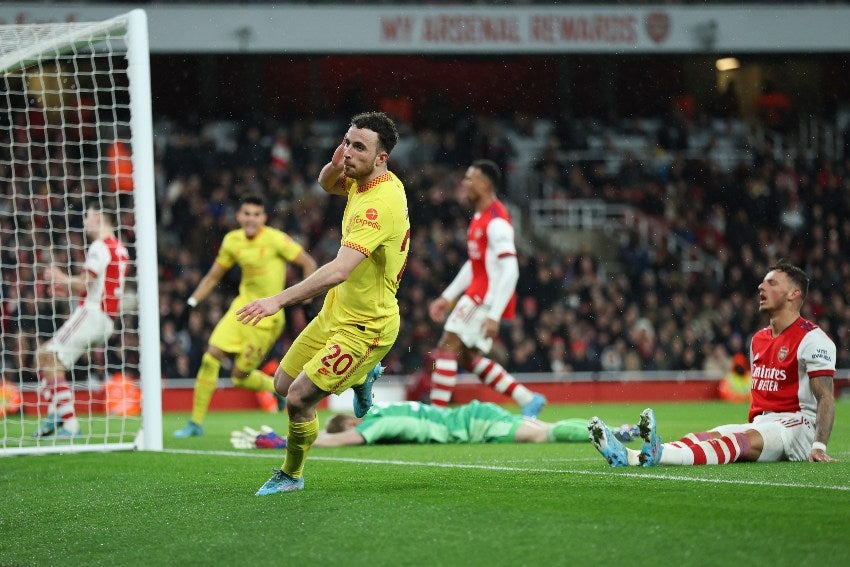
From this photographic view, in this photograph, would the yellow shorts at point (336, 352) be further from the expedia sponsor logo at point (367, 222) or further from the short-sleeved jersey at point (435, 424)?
the short-sleeved jersey at point (435, 424)

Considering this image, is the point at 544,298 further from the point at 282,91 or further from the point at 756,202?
the point at 282,91

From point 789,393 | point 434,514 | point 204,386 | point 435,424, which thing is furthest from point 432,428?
point 434,514

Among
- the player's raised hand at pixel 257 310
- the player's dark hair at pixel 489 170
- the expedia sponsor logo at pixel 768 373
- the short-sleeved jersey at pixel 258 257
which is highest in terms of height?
the player's dark hair at pixel 489 170

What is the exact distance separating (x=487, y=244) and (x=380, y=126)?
5.04m

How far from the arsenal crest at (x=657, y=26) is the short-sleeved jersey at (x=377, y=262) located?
1898 centimetres

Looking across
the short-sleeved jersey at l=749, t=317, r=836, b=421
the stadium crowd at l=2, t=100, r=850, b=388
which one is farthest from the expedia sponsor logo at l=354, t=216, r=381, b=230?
the stadium crowd at l=2, t=100, r=850, b=388

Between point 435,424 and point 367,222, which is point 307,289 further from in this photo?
point 435,424

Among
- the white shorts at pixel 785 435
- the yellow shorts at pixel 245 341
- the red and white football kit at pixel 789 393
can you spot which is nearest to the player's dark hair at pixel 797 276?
the red and white football kit at pixel 789 393

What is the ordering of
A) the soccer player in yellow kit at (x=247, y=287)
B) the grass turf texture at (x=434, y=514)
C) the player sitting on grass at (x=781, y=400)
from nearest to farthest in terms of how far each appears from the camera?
the grass turf texture at (x=434, y=514) → the player sitting on grass at (x=781, y=400) → the soccer player in yellow kit at (x=247, y=287)

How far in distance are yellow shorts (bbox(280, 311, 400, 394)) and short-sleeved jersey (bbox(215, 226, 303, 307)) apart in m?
4.96

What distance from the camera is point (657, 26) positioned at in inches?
949

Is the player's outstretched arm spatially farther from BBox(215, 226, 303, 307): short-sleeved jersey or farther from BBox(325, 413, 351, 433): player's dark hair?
BBox(215, 226, 303, 307): short-sleeved jersey

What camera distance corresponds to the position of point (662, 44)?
2412cm

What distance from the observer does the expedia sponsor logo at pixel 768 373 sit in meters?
7.11
